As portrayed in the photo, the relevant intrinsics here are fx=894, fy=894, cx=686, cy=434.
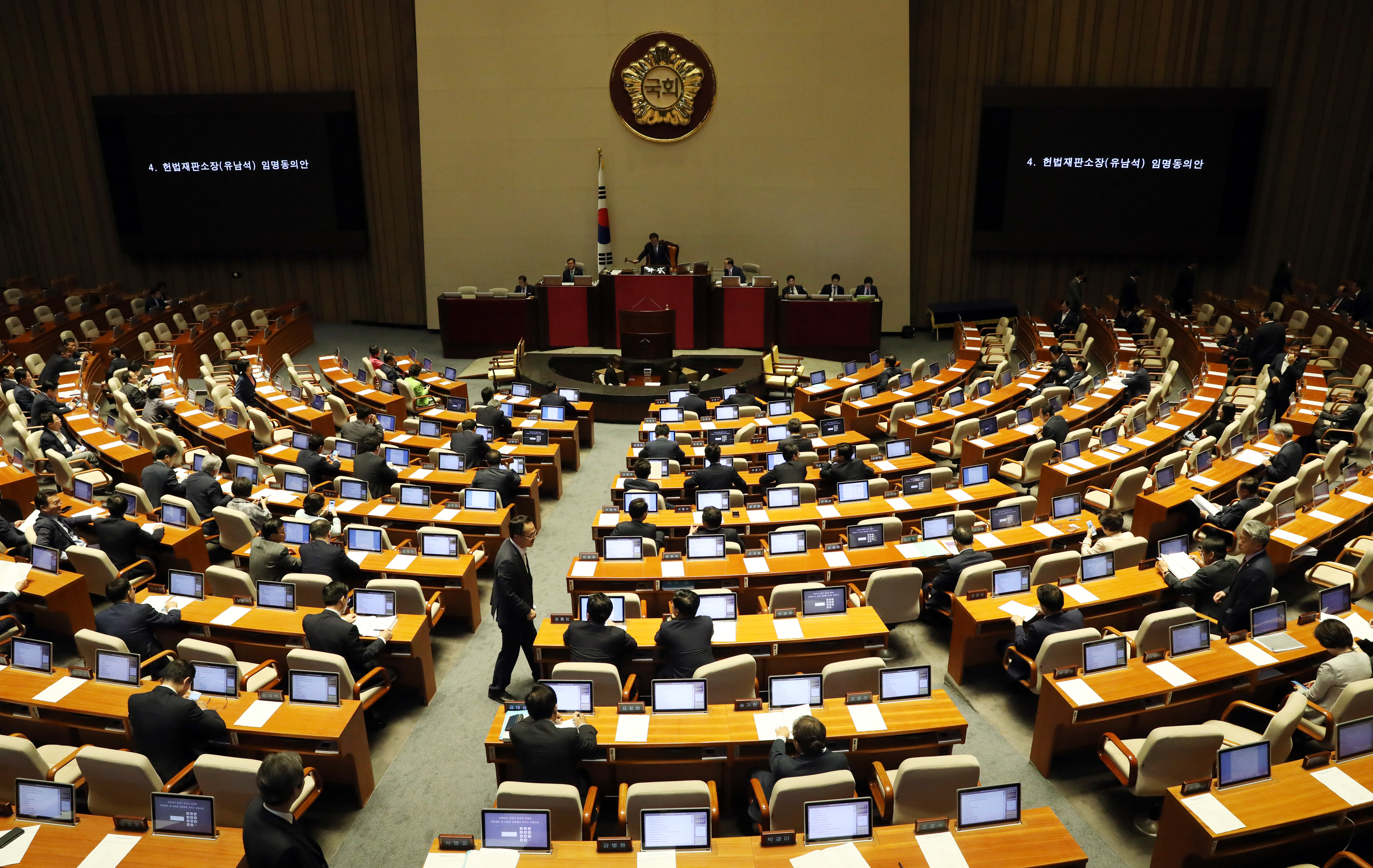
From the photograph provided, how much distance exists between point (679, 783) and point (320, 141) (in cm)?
1908

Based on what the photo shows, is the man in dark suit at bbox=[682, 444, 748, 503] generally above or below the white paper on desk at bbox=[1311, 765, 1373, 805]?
above

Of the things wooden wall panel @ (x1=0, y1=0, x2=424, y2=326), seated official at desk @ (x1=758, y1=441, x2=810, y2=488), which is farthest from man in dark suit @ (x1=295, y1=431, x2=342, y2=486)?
wooden wall panel @ (x1=0, y1=0, x2=424, y2=326)

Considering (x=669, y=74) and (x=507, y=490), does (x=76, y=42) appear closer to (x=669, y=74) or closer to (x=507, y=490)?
(x=669, y=74)

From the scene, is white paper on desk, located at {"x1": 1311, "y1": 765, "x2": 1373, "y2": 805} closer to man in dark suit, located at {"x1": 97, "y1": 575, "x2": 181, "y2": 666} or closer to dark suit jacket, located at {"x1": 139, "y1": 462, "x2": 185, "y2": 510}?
man in dark suit, located at {"x1": 97, "y1": 575, "x2": 181, "y2": 666}

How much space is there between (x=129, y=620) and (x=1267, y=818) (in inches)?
293

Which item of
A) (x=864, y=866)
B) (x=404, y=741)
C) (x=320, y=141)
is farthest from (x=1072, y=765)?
(x=320, y=141)

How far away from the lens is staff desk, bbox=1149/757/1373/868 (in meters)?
4.63

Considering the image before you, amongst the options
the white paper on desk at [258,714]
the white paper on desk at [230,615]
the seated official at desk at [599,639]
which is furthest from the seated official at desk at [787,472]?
the white paper on desk at [258,714]

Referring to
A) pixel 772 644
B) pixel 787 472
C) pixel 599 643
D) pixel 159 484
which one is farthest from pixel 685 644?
pixel 159 484

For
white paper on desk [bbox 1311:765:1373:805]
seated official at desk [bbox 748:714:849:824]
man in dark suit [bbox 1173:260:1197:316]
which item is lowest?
white paper on desk [bbox 1311:765:1373:805]

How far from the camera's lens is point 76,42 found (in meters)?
20.0

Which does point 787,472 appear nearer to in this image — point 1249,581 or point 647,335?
point 1249,581

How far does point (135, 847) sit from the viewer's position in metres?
4.64

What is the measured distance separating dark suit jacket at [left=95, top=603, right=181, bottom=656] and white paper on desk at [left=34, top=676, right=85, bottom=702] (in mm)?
432
